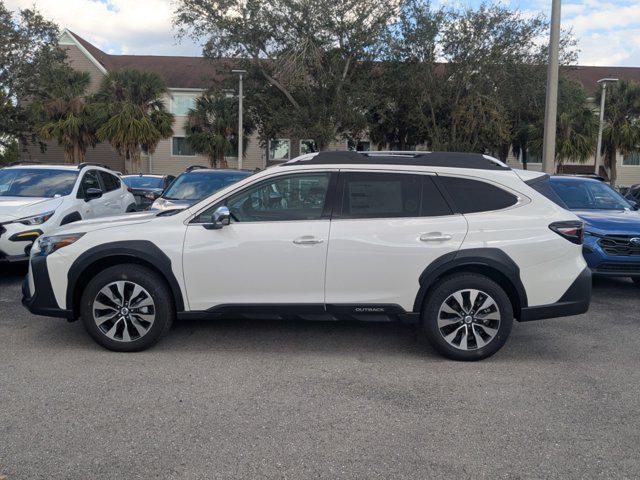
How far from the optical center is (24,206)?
7945 millimetres

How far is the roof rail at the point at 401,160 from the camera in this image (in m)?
5.17

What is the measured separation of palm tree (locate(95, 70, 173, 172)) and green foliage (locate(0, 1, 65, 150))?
8.72 metres

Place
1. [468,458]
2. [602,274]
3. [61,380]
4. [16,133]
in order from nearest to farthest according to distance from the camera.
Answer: [468,458] → [61,380] → [602,274] → [16,133]

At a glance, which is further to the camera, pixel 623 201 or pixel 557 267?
pixel 623 201

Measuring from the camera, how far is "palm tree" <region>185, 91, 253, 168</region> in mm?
31734

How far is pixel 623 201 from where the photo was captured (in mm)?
9078

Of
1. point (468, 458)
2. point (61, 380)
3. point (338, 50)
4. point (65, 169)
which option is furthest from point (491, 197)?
point (338, 50)

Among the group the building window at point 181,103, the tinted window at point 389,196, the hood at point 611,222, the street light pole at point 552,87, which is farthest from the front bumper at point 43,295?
the building window at point 181,103

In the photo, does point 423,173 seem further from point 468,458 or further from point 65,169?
point 65,169

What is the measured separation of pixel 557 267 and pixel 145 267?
3.59 metres

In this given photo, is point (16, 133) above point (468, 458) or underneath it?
above

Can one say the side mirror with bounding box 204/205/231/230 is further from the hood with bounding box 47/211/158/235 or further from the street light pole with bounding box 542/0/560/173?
the street light pole with bounding box 542/0/560/173

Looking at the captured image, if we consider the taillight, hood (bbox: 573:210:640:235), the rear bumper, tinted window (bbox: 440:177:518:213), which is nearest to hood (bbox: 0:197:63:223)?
tinted window (bbox: 440:177:518:213)

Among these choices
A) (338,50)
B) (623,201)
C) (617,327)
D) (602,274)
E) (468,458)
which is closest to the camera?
(468,458)
